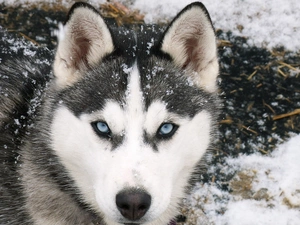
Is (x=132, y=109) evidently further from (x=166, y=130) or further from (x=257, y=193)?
(x=257, y=193)

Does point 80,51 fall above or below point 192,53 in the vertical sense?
above

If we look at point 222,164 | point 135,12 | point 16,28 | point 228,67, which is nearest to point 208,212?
point 222,164

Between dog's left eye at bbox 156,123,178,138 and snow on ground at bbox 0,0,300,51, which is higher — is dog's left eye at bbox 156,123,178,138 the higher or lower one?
the lower one

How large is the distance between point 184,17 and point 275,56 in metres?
2.38

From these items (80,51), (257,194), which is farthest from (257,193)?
(80,51)

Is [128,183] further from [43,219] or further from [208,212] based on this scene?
[208,212]

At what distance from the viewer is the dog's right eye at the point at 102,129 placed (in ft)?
9.08

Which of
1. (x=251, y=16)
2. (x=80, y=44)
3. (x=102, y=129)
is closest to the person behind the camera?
(x=102, y=129)

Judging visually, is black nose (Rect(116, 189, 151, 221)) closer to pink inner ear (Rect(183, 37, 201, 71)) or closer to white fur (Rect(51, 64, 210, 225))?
white fur (Rect(51, 64, 210, 225))

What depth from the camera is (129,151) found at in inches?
105

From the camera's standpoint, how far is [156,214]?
270 cm

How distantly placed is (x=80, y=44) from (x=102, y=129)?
0.61 metres

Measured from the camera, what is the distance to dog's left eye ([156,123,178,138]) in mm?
2801

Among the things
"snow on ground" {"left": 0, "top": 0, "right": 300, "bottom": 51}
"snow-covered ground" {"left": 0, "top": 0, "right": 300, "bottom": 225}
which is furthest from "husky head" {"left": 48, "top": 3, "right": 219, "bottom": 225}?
"snow on ground" {"left": 0, "top": 0, "right": 300, "bottom": 51}
